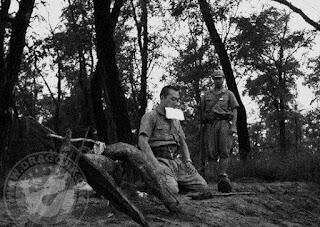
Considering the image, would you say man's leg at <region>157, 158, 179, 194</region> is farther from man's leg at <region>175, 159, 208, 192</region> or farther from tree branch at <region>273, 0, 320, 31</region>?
tree branch at <region>273, 0, 320, 31</region>

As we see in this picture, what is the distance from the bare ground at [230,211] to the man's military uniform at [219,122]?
2.36 feet

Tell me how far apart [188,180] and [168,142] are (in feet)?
2.43

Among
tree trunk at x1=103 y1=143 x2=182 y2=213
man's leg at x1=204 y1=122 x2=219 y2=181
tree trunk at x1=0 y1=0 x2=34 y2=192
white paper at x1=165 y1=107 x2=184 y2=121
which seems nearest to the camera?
tree trunk at x1=103 y1=143 x2=182 y2=213

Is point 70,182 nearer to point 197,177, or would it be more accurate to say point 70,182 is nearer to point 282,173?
point 197,177

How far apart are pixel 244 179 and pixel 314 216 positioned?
3.00 meters

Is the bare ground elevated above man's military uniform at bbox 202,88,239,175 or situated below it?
below

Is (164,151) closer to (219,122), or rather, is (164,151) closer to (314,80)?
(219,122)

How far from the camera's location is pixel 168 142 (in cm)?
655

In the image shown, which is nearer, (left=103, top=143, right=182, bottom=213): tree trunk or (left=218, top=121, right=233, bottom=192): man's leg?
(left=103, top=143, right=182, bottom=213): tree trunk

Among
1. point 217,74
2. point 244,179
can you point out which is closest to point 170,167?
point 217,74

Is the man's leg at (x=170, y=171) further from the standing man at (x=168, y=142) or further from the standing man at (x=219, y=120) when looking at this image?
the standing man at (x=219, y=120)

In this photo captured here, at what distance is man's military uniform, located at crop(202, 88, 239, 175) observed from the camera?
26.6 feet

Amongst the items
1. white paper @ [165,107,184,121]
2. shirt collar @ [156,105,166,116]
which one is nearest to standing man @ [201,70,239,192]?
shirt collar @ [156,105,166,116]

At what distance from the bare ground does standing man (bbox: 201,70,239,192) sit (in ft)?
2.34
